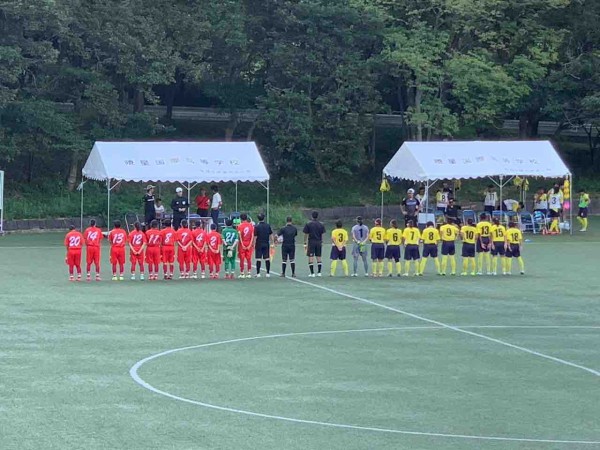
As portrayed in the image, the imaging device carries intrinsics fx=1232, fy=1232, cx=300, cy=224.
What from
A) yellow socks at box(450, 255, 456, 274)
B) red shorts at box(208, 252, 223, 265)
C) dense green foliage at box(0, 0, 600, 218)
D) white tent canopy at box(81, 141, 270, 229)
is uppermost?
dense green foliage at box(0, 0, 600, 218)

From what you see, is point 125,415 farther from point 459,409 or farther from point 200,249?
point 200,249

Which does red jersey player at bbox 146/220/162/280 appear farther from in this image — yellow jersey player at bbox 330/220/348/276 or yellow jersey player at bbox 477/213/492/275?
yellow jersey player at bbox 477/213/492/275

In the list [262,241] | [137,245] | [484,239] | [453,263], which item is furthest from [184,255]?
[484,239]

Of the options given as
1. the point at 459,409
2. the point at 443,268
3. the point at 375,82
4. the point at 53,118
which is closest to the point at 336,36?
the point at 375,82

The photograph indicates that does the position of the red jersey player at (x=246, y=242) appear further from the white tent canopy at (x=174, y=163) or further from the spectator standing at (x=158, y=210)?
the spectator standing at (x=158, y=210)

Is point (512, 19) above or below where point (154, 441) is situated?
above

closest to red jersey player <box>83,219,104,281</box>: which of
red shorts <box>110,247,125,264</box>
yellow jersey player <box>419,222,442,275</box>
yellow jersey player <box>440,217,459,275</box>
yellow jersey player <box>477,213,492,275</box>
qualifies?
red shorts <box>110,247,125,264</box>

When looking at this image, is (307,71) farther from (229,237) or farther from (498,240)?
(229,237)

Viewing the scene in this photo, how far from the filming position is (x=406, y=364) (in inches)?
730

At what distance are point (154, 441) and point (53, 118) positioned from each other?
1255 inches

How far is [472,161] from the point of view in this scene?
3956 cm

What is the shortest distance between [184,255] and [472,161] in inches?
537

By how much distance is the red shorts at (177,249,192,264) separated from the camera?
2902cm

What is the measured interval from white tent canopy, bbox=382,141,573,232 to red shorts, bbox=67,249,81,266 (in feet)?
45.2
